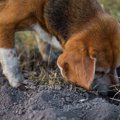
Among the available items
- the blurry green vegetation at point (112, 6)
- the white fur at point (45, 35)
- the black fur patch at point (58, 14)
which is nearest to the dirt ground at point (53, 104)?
the white fur at point (45, 35)

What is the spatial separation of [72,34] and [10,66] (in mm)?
849

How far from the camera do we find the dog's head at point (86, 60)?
4715mm

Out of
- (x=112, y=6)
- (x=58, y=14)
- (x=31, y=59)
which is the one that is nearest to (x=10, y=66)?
(x=58, y=14)

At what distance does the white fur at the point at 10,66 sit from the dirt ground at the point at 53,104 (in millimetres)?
105

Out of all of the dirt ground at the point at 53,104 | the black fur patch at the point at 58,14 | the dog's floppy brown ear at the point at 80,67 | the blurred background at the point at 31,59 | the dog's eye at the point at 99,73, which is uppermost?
the black fur patch at the point at 58,14

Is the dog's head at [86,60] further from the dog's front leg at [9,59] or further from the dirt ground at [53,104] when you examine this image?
the dog's front leg at [9,59]

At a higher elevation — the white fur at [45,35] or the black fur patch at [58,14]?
the black fur patch at [58,14]

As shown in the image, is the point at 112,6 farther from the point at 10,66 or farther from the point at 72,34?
the point at 10,66

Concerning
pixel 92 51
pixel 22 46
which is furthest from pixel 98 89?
pixel 22 46

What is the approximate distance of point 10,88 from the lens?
17.9 ft

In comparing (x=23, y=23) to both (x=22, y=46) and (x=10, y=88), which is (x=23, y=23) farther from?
(x=22, y=46)

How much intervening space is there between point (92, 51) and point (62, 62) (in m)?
0.33

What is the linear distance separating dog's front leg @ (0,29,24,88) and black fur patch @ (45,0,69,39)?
19.2 inches

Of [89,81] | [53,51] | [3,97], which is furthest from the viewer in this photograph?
[53,51]
